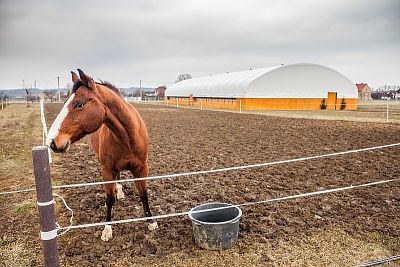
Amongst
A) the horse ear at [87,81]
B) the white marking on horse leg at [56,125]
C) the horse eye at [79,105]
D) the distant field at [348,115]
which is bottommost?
the distant field at [348,115]

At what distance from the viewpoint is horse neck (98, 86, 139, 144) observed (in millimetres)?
3561

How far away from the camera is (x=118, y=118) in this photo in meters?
3.71

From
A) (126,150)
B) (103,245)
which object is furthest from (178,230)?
(126,150)

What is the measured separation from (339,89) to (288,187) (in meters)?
33.0

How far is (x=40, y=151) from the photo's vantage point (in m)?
2.32

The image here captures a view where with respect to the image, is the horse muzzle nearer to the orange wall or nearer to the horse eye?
the horse eye

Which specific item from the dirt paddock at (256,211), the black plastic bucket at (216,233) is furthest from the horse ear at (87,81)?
the dirt paddock at (256,211)

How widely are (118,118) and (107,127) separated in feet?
1.18

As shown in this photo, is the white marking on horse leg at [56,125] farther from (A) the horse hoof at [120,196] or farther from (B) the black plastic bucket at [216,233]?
(A) the horse hoof at [120,196]

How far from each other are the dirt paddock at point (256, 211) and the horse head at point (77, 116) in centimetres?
167

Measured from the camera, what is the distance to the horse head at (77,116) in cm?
292

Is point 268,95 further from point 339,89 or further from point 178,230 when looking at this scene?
point 178,230

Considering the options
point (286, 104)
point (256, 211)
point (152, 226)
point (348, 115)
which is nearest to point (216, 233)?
point (152, 226)

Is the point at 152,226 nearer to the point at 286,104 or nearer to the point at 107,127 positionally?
the point at 107,127
